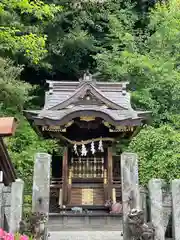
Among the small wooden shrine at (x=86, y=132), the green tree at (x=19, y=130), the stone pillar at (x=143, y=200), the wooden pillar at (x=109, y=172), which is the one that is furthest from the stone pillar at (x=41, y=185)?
the green tree at (x=19, y=130)

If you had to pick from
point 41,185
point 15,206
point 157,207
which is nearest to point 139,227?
point 157,207

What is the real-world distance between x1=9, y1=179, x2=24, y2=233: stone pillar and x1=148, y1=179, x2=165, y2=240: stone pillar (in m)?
2.11

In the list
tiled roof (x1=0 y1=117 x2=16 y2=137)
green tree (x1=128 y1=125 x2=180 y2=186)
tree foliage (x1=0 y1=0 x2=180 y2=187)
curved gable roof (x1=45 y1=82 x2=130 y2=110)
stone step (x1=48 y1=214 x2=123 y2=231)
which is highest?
tree foliage (x1=0 y1=0 x2=180 y2=187)

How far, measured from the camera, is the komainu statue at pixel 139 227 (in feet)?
18.4

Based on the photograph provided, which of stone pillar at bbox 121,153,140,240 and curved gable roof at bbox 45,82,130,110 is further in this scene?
curved gable roof at bbox 45,82,130,110

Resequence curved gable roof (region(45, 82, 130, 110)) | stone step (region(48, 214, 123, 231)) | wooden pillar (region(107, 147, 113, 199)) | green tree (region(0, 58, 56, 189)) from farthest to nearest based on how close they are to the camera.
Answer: green tree (region(0, 58, 56, 189)) < curved gable roof (region(45, 82, 130, 110)) < wooden pillar (region(107, 147, 113, 199)) < stone step (region(48, 214, 123, 231))

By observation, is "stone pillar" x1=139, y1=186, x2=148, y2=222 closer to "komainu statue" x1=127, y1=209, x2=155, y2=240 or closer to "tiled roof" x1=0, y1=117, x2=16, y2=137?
"komainu statue" x1=127, y1=209, x2=155, y2=240

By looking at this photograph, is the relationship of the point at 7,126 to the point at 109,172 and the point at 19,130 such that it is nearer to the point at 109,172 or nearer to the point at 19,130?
the point at 109,172

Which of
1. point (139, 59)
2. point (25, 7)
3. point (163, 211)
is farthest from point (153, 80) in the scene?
point (163, 211)

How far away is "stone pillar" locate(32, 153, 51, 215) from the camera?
603 centimetres

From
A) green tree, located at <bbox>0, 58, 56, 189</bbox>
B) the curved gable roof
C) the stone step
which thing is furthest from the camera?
green tree, located at <bbox>0, 58, 56, 189</bbox>

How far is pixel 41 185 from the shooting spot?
6.11 m

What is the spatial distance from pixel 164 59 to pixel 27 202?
11104mm

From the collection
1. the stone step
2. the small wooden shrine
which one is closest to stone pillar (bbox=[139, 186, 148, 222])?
the stone step
